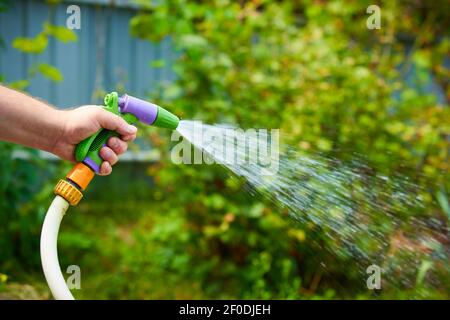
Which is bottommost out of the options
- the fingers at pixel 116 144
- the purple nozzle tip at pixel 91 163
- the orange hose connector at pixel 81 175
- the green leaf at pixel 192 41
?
the orange hose connector at pixel 81 175

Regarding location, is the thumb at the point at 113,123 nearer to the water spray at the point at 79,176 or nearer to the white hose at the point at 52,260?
the water spray at the point at 79,176

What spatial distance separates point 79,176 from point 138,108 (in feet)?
0.71

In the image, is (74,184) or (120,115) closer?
(74,184)

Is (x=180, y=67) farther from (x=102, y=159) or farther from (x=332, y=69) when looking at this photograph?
(x=102, y=159)

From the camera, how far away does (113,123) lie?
4.24ft

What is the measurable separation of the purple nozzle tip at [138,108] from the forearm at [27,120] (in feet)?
0.47

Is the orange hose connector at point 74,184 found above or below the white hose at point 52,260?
above

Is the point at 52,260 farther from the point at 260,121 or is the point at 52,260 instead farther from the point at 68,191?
the point at 260,121

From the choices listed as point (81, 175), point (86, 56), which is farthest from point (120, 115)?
point (86, 56)

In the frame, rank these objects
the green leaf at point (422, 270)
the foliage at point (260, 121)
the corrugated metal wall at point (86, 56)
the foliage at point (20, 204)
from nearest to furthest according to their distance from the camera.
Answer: the green leaf at point (422, 270) → the foliage at point (20, 204) → the foliage at point (260, 121) → the corrugated metal wall at point (86, 56)

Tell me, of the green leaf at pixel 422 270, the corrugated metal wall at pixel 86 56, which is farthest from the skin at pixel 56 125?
the corrugated metal wall at pixel 86 56

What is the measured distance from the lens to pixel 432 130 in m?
3.48

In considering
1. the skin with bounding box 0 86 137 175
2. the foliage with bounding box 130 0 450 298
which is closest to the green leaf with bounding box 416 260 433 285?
the foliage with bounding box 130 0 450 298

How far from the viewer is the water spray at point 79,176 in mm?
1155
